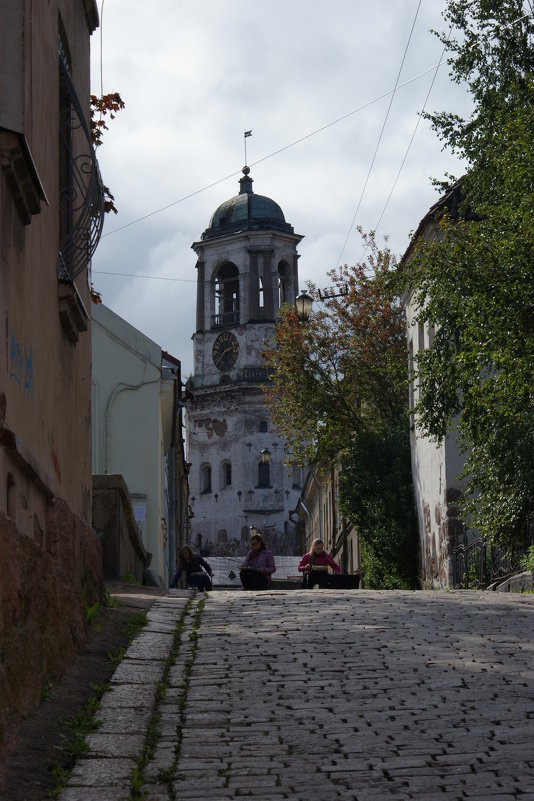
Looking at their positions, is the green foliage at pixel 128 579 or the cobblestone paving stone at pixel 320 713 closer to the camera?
the cobblestone paving stone at pixel 320 713

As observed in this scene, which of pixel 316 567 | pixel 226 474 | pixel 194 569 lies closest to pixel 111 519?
pixel 194 569

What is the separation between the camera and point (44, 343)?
7.76 meters

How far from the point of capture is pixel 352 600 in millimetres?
13273

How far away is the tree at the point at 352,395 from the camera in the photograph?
32094 mm

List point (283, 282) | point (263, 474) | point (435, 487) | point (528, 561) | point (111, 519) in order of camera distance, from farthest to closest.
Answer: point (263, 474), point (283, 282), point (435, 487), point (528, 561), point (111, 519)

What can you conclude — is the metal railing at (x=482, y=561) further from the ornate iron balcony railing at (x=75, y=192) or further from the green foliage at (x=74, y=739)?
the green foliage at (x=74, y=739)

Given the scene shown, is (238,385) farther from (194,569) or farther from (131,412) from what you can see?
(194,569)

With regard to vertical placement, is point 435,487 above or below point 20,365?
above

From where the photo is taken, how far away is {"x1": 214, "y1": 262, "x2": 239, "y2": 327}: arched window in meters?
83.0

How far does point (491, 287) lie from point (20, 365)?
1034 cm

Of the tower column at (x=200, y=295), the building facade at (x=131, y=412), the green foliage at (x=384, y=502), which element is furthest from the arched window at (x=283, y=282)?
the building facade at (x=131, y=412)

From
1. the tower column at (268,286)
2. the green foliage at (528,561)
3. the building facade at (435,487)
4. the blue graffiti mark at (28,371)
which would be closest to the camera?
the blue graffiti mark at (28,371)

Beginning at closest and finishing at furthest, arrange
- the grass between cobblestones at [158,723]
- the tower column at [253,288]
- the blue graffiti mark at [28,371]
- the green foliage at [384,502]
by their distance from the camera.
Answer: the grass between cobblestones at [158,723]
the blue graffiti mark at [28,371]
the green foliage at [384,502]
the tower column at [253,288]

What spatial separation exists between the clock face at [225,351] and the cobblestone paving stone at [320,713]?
72.0 m
